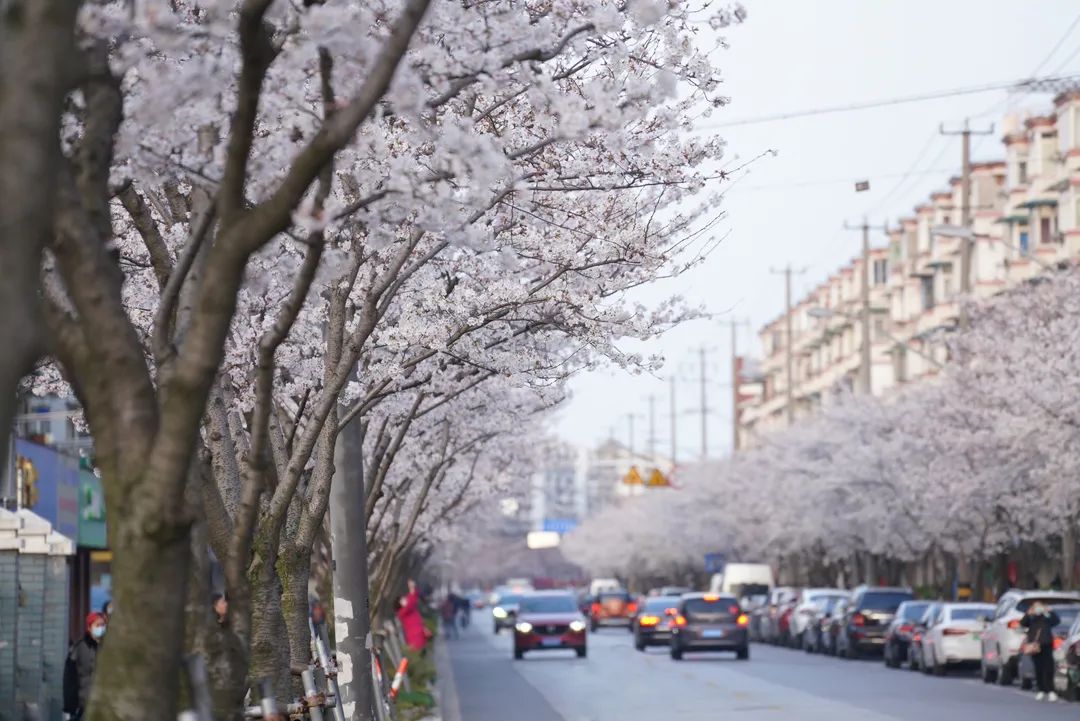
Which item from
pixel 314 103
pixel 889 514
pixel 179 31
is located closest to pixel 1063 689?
pixel 314 103

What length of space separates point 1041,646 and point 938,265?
6356cm

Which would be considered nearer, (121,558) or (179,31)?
(121,558)

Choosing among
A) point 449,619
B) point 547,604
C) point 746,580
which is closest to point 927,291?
point 746,580

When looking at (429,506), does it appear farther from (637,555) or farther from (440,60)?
(637,555)

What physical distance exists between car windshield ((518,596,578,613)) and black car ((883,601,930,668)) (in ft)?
29.9

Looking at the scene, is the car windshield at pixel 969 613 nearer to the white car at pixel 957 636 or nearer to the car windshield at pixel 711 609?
the white car at pixel 957 636

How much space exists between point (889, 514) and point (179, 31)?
57750mm

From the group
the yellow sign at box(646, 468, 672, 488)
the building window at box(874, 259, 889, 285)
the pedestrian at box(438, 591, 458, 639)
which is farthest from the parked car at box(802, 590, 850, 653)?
the building window at box(874, 259, 889, 285)

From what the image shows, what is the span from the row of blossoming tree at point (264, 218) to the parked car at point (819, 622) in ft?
115

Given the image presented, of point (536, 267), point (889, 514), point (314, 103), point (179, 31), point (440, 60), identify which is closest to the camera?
point (179, 31)


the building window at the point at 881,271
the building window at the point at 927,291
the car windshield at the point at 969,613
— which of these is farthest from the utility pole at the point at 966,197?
the building window at the point at 881,271

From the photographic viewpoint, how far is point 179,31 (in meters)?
8.69

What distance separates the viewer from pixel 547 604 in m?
51.3

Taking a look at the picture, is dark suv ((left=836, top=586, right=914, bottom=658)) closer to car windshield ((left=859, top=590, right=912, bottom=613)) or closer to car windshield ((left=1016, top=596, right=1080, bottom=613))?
car windshield ((left=859, top=590, right=912, bottom=613))
